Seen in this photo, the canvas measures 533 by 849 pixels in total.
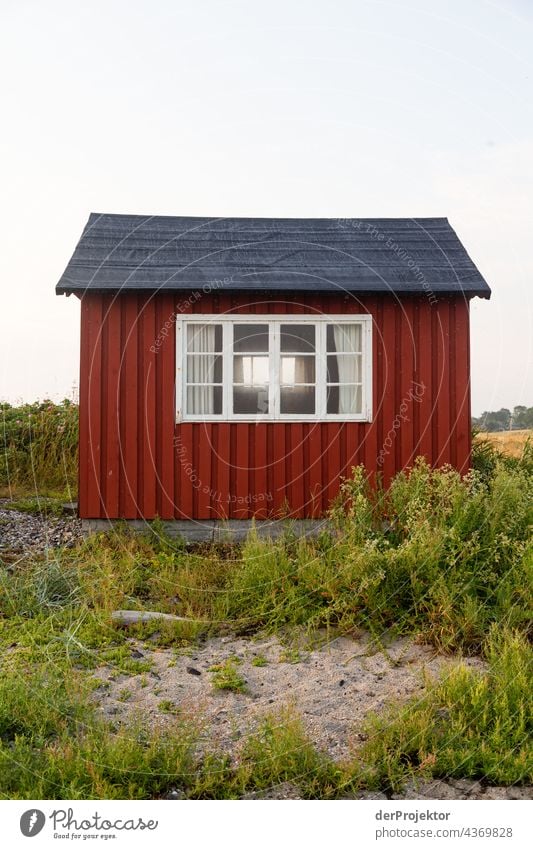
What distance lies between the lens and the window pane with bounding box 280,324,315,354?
371 inches

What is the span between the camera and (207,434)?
9.13m

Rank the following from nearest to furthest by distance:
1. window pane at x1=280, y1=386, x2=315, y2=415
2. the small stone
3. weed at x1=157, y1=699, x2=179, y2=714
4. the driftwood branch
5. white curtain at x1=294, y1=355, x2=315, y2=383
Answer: the small stone → weed at x1=157, y1=699, x2=179, y2=714 → the driftwood branch → window pane at x1=280, y1=386, x2=315, y2=415 → white curtain at x1=294, y1=355, x2=315, y2=383

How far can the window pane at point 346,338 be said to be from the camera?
9242mm

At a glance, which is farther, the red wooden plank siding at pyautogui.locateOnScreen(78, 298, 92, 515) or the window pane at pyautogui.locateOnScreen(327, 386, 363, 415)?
the window pane at pyautogui.locateOnScreen(327, 386, 363, 415)

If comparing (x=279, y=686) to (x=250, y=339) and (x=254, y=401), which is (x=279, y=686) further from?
(x=250, y=339)

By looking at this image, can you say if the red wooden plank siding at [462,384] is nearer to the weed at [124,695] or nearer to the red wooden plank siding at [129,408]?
the red wooden plank siding at [129,408]

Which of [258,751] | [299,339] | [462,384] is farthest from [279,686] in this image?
[299,339]

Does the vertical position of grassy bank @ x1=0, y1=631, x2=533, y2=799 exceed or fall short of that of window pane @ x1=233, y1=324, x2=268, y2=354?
it falls short

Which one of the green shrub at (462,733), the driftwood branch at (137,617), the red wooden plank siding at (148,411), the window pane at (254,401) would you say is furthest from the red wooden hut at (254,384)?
the green shrub at (462,733)

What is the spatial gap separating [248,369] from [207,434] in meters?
1.39

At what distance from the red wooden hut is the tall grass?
3584 millimetres

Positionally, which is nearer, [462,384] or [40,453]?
[462,384]

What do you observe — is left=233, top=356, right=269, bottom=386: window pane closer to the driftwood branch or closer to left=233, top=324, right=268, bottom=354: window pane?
left=233, top=324, right=268, bottom=354: window pane

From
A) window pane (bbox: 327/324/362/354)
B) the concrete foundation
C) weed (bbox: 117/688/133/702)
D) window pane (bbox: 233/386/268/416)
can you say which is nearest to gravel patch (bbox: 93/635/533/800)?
weed (bbox: 117/688/133/702)
